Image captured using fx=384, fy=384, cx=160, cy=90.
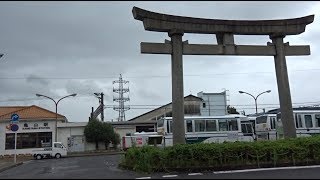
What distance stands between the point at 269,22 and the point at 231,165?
8.43m

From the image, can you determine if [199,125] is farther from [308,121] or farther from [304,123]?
[308,121]

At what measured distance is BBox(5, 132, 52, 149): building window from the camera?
50.2m

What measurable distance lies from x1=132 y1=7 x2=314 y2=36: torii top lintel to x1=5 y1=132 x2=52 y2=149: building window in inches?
1491

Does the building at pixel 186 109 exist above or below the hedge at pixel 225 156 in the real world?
above

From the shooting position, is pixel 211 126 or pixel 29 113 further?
pixel 29 113

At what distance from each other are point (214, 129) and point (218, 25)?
1304 cm

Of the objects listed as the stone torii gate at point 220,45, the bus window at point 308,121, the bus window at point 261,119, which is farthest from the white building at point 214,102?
the stone torii gate at point 220,45

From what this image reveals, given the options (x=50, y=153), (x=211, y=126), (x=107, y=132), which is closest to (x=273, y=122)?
(x=211, y=126)

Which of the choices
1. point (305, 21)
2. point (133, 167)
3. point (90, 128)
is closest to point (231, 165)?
point (133, 167)

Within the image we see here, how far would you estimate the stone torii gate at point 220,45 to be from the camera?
58.1 ft

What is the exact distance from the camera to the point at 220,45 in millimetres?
19016

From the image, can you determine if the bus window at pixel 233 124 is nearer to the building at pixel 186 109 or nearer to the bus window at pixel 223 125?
the bus window at pixel 223 125

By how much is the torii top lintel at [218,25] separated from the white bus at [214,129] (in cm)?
1195

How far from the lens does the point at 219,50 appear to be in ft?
62.3
